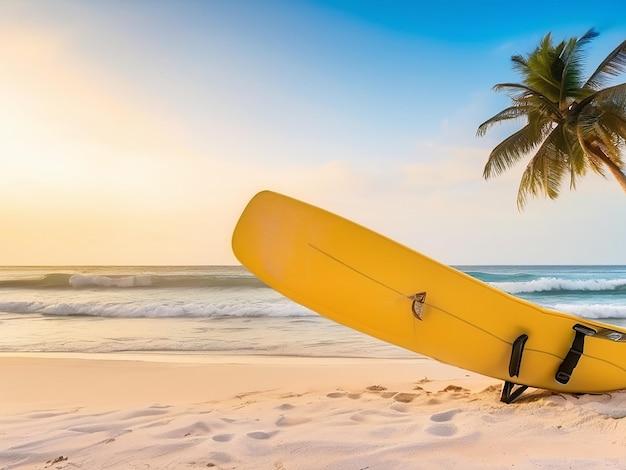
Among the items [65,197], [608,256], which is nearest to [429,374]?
[65,197]

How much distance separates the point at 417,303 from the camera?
9.19ft

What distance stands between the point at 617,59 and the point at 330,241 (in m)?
6.84

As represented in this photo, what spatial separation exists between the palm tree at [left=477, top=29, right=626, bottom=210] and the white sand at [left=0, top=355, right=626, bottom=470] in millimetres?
4984

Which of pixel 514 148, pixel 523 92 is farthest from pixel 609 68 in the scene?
pixel 514 148

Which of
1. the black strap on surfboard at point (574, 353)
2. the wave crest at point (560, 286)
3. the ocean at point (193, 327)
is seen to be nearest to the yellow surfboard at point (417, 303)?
the black strap on surfboard at point (574, 353)

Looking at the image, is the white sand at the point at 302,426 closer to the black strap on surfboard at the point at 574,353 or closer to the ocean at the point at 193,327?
the black strap on surfboard at the point at 574,353

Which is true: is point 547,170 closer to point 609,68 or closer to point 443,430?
point 609,68

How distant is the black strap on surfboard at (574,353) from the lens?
9.06 ft

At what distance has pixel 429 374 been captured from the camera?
4746 mm

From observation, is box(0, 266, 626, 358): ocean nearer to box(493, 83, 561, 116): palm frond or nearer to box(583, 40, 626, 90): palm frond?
box(493, 83, 561, 116): palm frond

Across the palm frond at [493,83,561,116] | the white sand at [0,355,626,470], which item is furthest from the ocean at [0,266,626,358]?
the palm frond at [493,83,561,116]

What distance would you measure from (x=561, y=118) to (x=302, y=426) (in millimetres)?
7337

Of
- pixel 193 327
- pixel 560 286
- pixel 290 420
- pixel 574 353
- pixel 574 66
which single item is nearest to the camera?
pixel 290 420

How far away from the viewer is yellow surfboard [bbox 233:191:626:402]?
109 inches
